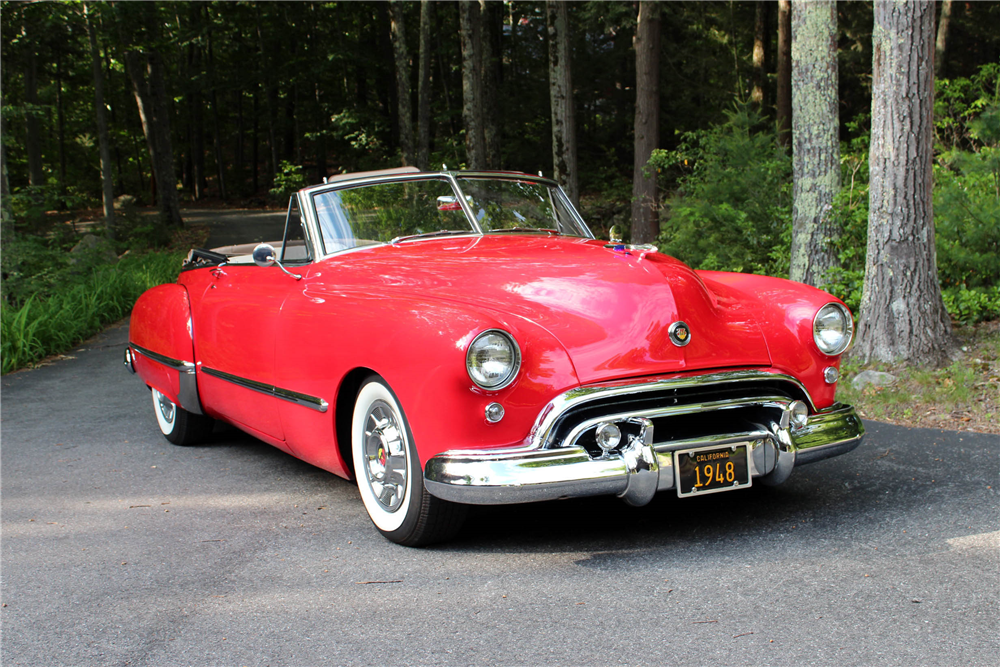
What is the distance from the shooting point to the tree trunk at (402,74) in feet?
67.6

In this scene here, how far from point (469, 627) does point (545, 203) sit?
9.21ft

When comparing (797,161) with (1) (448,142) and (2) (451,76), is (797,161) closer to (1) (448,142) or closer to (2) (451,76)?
(1) (448,142)

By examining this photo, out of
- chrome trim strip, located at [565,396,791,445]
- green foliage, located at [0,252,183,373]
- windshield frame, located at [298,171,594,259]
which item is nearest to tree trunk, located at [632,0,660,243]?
green foliage, located at [0,252,183,373]

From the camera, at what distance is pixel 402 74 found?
21219mm

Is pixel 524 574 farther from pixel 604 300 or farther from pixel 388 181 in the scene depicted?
pixel 388 181

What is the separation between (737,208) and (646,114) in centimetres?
492

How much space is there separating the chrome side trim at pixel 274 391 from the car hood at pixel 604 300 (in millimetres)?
589

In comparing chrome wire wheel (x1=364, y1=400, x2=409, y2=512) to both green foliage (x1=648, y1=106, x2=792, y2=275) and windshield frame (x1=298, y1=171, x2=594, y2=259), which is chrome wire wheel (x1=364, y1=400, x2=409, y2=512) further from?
green foliage (x1=648, y1=106, x2=792, y2=275)

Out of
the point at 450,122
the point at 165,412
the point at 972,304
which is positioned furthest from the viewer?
the point at 450,122

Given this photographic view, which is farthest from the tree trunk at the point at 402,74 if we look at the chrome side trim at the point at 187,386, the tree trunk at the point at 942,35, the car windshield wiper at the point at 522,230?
the car windshield wiper at the point at 522,230

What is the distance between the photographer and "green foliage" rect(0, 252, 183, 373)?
8.93 m

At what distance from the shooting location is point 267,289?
14.1 feet

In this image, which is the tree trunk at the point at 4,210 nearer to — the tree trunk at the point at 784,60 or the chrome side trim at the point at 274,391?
the chrome side trim at the point at 274,391

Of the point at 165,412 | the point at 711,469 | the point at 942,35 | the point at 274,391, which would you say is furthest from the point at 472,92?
the point at 711,469
